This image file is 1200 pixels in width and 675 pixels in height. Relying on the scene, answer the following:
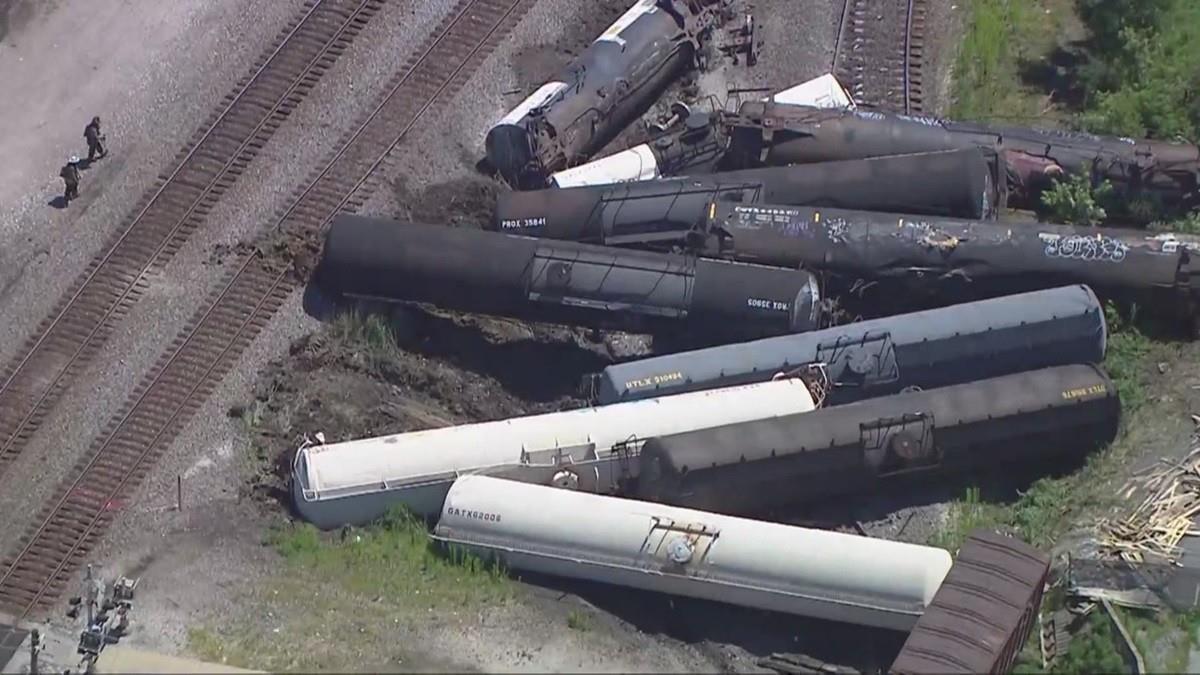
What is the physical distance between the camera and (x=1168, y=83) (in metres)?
44.6

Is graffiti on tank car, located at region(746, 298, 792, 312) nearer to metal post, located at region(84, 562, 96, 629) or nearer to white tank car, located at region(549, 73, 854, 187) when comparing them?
white tank car, located at region(549, 73, 854, 187)

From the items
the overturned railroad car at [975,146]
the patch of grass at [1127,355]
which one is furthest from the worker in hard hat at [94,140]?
the patch of grass at [1127,355]

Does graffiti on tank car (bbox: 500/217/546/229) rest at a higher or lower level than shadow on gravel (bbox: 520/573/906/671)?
higher

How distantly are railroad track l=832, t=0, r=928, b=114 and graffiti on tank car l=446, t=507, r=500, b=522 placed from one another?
1547 cm

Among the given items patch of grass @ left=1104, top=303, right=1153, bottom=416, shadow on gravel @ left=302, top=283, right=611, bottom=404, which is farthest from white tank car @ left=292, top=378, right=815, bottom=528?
patch of grass @ left=1104, top=303, right=1153, bottom=416

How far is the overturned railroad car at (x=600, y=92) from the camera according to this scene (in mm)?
42062

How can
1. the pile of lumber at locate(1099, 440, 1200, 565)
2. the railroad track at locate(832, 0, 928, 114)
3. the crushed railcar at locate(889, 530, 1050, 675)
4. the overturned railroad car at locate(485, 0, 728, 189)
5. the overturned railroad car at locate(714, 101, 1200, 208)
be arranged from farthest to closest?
1. the railroad track at locate(832, 0, 928, 114)
2. the overturned railroad car at locate(485, 0, 728, 189)
3. the overturned railroad car at locate(714, 101, 1200, 208)
4. the pile of lumber at locate(1099, 440, 1200, 565)
5. the crushed railcar at locate(889, 530, 1050, 675)

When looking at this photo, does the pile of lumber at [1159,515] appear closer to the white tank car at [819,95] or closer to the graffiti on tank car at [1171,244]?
the graffiti on tank car at [1171,244]

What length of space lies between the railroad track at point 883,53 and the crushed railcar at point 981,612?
14.4 metres

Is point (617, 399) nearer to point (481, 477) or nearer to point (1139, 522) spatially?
point (481, 477)

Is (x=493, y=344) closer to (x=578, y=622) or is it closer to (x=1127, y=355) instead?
(x=578, y=622)

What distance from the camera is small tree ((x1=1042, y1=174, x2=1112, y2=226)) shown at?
4097cm

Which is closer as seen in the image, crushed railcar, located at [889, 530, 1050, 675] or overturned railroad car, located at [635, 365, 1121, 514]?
crushed railcar, located at [889, 530, 1050, 675]

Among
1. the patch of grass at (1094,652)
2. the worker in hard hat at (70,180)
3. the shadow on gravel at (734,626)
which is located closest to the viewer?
the patch of grass at (1094,652)
